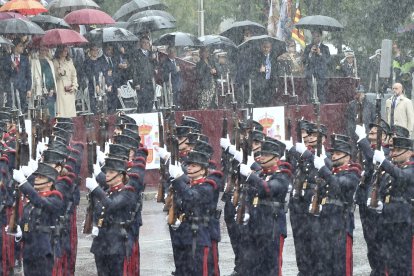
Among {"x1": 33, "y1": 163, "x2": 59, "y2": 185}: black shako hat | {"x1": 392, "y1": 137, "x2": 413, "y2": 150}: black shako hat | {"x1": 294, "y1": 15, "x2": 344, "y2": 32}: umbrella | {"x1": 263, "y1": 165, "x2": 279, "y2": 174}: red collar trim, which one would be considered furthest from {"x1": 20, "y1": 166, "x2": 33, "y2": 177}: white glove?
{"x1": 294, "y1": 15, "x2": 344, "y2": 32}: umbrella

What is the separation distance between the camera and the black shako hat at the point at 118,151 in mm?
14836

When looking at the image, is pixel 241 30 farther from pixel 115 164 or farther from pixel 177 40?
pixel 115 164

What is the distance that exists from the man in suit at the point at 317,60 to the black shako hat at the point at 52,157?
9767mm

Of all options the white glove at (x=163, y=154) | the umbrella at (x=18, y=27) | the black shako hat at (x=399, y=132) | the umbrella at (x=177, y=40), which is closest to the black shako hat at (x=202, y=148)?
the white glove at (x=163, y=154)

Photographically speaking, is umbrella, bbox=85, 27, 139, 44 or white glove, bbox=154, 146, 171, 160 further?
umbrella, bbox=85, 27, 139, 44

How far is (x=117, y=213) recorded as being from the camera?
1443cm

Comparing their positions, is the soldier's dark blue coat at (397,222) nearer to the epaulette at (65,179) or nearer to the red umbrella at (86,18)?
the epaulette at (65,179)

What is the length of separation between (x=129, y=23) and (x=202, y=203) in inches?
390

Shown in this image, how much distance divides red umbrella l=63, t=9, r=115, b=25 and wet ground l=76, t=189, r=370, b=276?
382 centimetres

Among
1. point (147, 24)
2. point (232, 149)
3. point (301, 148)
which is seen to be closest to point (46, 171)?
point (232, 149)

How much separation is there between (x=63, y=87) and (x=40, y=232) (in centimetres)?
830

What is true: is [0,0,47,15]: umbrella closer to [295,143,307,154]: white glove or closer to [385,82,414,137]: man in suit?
[385,82,414,137]: man in suit

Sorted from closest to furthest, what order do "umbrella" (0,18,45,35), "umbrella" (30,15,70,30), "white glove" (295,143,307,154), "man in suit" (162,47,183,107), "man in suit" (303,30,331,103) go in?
"white glove" (295,143,307,154), "umbrella" (0,18,45,35), "umbrella" (30,15,70,30), "man in suit" (162,47,183,107), "man in suit" (303,30,331,103)

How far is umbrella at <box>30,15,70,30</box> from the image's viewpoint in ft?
74.8
